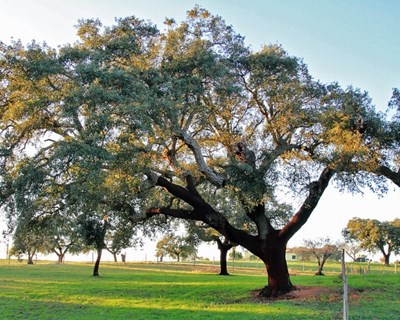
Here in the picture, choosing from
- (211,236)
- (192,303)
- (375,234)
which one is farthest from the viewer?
(375,234)

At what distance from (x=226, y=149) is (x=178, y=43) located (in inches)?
214

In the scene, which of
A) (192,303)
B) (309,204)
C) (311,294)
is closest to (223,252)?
(311,294)

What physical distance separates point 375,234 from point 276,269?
53377 millimetres

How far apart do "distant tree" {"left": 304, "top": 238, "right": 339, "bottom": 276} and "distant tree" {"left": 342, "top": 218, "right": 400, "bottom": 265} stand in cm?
1920

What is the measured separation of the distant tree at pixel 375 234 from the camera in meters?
69.7

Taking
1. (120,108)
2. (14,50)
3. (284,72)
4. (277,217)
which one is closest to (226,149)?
(284,72)

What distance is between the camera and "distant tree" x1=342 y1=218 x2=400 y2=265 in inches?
2744

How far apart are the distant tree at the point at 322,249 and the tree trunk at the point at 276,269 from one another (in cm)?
3028

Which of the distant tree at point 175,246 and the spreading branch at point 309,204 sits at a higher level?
the spreading branch at point 309,204

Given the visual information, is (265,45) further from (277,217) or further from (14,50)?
(277,217)

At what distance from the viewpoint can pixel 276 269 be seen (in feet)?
71.7

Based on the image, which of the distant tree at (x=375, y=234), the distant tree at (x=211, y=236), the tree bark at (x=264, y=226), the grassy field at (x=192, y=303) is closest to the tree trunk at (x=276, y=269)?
the tree bark at (x=264, y=226)

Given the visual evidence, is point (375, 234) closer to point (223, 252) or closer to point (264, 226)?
point (223, 252)

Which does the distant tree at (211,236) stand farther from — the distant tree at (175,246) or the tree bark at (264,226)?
the tree bark at (264,226)
